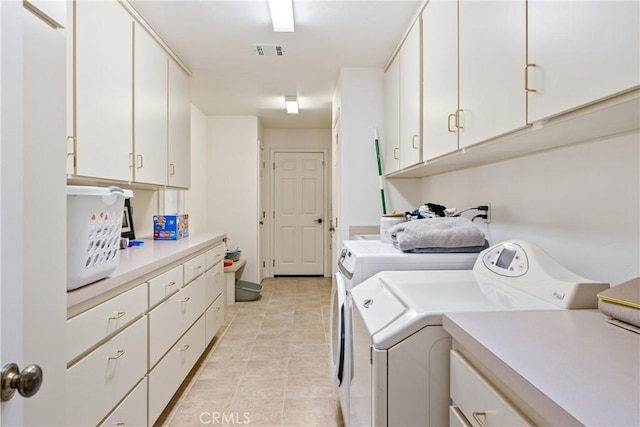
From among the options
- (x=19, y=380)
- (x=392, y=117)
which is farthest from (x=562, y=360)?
(x=392, y=117)

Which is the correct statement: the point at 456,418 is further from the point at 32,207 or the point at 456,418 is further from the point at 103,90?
the point at 103,90

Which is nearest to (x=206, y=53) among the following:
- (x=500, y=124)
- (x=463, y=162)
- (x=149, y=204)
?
(x=149, y=204)

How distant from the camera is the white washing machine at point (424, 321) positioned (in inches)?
35.8

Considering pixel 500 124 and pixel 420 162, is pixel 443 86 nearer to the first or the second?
pixel 420 162

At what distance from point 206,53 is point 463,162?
6.50 feet

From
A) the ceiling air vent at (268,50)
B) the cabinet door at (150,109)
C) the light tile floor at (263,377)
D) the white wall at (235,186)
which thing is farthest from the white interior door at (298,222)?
the cabinet door at (150,109)

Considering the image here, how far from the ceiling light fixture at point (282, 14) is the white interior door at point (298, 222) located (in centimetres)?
319

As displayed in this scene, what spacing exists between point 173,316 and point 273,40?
6.06 ft

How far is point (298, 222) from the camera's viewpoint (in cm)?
532

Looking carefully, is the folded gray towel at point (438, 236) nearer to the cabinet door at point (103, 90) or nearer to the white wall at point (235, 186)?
the cabinet door at point (103, 90)

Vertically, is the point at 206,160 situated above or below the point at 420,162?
above

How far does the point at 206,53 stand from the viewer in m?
2.57

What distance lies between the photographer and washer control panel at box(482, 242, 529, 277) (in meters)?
1.17

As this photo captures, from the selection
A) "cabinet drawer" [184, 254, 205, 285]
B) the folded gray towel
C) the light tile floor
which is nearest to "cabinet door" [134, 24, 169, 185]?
"cabinet drawer" [184, 254, 205, 285]
